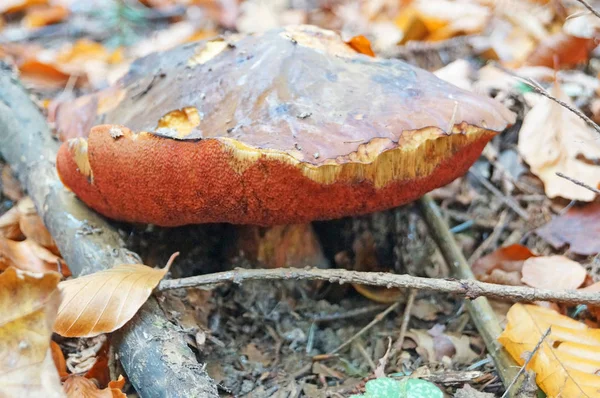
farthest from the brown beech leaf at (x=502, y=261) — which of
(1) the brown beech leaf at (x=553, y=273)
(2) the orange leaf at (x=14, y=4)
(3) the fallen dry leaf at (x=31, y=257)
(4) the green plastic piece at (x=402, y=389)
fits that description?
(2) the orange leaf at (x=14, y=4)

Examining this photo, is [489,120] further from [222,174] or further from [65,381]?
[65,381]

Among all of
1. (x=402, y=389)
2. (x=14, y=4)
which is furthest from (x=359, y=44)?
(x=14, y=4)

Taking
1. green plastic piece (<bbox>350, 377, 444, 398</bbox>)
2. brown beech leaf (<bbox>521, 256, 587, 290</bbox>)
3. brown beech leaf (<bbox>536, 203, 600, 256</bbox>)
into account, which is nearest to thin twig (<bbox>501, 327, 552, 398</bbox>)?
green plastic piece (<bbox>350, 377, 444, 398</bbox>)

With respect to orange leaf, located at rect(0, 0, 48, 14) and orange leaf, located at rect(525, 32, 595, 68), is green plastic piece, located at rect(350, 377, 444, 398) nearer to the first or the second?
orange leaf, located at rect(525, 32, 595, 68)

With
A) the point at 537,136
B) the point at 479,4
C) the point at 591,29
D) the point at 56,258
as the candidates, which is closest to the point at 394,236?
the point at 537,136

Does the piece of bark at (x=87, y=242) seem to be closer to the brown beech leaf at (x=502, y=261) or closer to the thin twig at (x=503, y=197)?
the brown beech leaf at (x=502, y=261)

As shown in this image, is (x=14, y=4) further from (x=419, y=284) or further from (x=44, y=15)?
(x=419, y=284)

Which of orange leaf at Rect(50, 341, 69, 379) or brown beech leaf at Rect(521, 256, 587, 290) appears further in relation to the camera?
brown beech leaf at Rect(521, 256, 587, 290)
